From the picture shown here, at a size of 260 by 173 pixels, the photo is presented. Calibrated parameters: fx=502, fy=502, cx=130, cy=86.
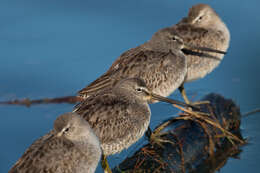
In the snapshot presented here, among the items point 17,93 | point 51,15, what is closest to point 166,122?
point 17,93

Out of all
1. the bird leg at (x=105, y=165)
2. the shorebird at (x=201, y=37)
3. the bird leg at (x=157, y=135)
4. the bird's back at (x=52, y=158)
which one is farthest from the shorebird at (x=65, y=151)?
the shorebird at (x=201, y=37)

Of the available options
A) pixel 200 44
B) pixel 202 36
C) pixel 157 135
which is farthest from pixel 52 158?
pixel 202 36

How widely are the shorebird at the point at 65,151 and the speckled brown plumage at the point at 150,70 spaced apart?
112 centimetres

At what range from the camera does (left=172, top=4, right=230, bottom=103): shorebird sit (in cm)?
534

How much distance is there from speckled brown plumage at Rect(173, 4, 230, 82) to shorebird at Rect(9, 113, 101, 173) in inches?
79.6

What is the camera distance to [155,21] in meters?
6.46

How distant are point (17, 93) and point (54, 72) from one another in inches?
18.9

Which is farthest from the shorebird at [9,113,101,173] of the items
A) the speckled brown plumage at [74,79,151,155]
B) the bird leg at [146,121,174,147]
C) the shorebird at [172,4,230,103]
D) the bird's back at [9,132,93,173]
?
the shorebird at [172,4,230,103]

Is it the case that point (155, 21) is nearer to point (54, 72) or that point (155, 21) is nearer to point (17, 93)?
point (54, 72)

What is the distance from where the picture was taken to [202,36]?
5.43 meters

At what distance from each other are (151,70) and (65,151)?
A: 1593mm

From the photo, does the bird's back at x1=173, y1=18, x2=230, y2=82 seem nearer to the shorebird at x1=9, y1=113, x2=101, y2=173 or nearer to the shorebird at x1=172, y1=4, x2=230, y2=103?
the shorebird at x1=172, y1=4, x2=230, y2=103

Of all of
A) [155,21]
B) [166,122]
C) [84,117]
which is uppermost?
[155,21]

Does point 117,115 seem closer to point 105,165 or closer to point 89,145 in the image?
point 105,165
